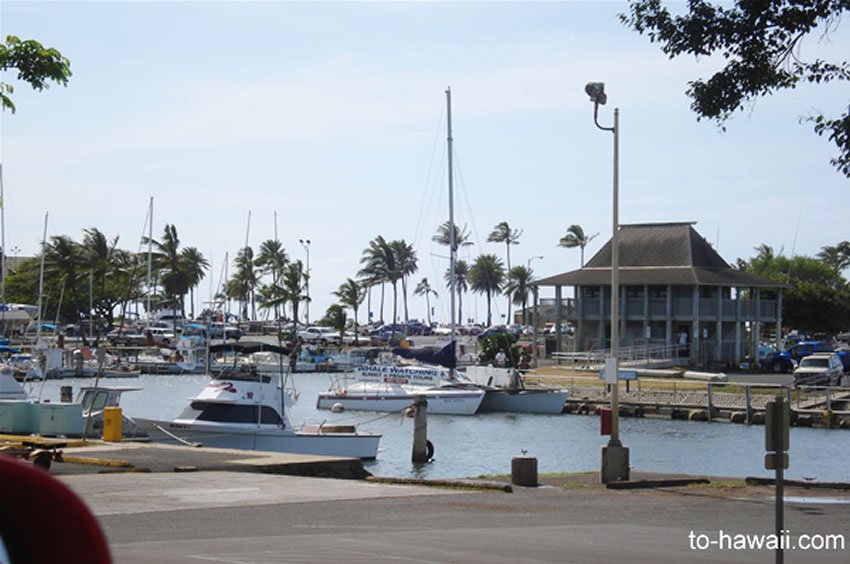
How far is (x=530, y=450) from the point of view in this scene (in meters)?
46.0

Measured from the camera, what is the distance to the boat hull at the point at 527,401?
62219 millimetres

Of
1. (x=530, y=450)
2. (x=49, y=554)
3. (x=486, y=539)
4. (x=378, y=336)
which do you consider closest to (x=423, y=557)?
(x=486, y=539)

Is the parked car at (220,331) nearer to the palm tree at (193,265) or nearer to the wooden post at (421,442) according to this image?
the palm tree at (193,265)

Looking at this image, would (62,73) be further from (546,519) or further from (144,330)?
(144,330)

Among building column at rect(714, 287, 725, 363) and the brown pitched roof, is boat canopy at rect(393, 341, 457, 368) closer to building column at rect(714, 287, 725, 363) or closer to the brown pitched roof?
the brown pitched roof

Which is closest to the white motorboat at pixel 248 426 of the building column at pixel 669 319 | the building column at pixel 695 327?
the building column at pixel 669 319

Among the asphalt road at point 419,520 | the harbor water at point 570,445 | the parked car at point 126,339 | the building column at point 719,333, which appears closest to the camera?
the asphalt road at point 419,520

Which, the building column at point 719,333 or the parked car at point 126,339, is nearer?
the building column at point 719,333

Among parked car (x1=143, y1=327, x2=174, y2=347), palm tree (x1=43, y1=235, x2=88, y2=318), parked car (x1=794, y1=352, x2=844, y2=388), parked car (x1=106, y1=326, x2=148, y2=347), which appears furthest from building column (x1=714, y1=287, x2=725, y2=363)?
palm tree (x1=43, y1=235, x2=88, y2=318)

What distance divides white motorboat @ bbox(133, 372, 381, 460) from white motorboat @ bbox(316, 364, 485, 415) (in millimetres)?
21789

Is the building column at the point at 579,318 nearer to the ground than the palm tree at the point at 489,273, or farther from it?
nearer to the ground

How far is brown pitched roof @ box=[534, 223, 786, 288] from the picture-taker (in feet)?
268

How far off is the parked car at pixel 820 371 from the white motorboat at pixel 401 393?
1888 cm

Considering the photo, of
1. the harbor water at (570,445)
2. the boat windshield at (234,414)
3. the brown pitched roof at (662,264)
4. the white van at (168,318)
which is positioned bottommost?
the harbor water at (570,445)
